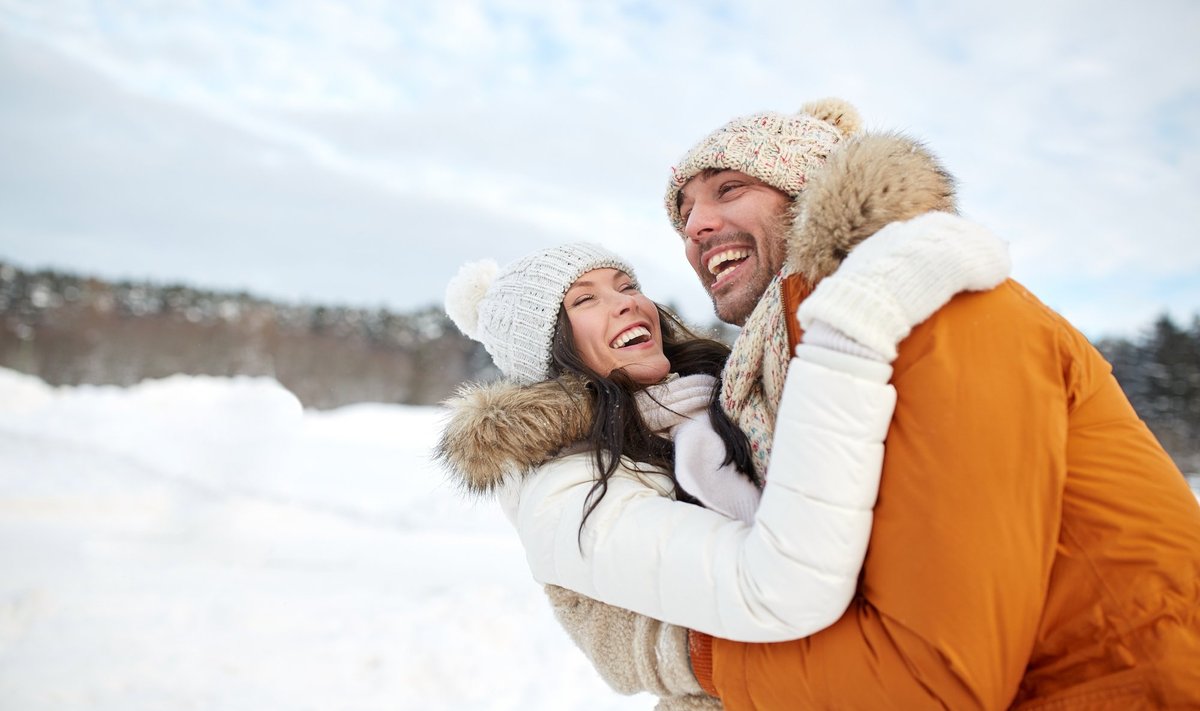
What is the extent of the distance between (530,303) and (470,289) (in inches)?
19.0

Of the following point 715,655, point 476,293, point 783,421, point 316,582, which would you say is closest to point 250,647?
point 316,582

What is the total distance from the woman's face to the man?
1.12 m

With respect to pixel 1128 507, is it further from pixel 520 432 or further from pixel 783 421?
pixel 520 432

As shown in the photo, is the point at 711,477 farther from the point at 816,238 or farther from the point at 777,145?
the point at 777,145

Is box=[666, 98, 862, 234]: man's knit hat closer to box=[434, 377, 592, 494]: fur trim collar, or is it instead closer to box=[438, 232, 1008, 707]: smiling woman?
box=[438, 232, 1008, 707]: smiling woman

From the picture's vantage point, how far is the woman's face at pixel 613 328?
8.55ft

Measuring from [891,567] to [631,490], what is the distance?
69cm

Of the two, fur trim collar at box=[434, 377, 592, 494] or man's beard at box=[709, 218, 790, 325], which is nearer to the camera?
fur trim collar at box=[434, 377, 592, 494]

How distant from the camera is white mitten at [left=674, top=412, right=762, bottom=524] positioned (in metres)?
1.88

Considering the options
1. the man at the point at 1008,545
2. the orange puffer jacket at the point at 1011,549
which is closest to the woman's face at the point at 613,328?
the man at the point at 1008,545

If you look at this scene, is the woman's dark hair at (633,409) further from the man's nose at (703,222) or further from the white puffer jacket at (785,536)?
the man's nose at (703,222)

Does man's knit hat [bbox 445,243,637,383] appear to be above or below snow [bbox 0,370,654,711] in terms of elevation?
above

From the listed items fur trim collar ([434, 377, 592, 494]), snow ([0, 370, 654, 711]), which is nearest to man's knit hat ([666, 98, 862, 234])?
fur trim collar ([434, 377, 592, 494])

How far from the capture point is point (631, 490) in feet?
6.19
